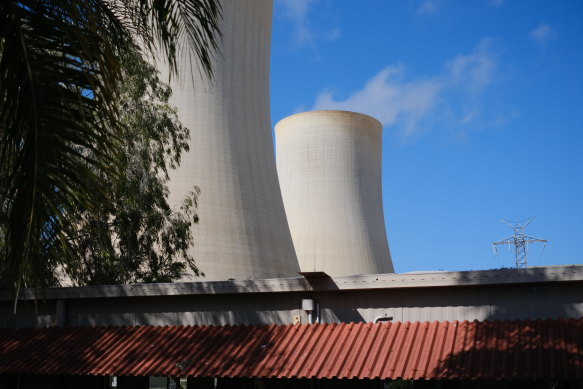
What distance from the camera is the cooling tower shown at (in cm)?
2131

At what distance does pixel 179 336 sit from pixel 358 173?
47.4ft

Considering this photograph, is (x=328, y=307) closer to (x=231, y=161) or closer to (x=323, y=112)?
(x=231, y=161)

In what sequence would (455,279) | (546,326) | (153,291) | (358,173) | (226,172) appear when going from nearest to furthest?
1. (546,326)
2. (455,279)
3. (153,291)
4. (226,172)
5. (358,173)

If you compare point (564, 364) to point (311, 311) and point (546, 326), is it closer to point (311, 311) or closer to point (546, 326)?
point (546, 326)

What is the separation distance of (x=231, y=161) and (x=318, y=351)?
7277mm

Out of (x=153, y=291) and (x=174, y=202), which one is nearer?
(x=153, y=291)

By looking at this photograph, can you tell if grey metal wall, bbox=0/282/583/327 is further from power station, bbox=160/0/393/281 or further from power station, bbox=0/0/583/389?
power station, bbox=160/0/393/281

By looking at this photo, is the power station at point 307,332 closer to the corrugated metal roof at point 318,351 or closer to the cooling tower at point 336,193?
the corrugated metal roof at point 318,351

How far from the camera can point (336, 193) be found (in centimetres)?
2191

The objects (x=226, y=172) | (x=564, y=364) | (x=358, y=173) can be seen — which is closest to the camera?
(x=564, y=364)

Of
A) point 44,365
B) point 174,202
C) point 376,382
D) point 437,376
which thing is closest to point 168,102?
point 174,202

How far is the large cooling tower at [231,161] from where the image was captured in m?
14.4

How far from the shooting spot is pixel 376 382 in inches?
321

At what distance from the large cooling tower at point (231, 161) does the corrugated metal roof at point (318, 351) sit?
568cm
